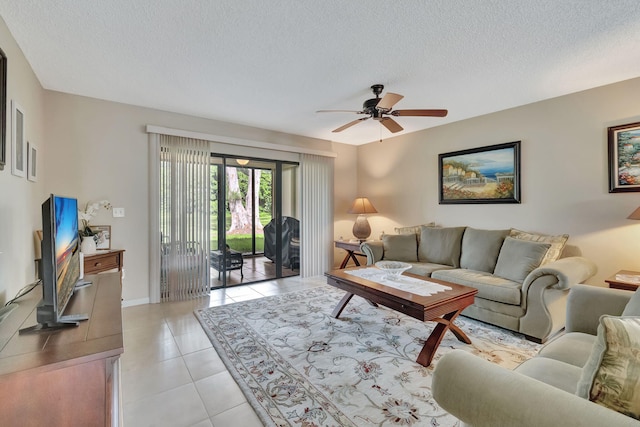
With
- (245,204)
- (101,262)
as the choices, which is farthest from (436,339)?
(245,204)

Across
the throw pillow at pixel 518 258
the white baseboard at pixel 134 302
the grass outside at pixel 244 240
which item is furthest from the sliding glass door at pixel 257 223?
the throw pillow at pixel 518 258

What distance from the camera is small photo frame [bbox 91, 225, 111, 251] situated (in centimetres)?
319

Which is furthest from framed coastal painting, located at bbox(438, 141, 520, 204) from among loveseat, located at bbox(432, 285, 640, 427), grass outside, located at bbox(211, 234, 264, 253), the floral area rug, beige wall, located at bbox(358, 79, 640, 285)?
grass outside, located at bbox(211, 234, 264, 253)

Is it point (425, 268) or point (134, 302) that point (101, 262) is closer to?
point (134, 302)

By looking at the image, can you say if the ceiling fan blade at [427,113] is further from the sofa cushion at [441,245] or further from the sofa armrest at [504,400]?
the sofa armrest at [504,400]

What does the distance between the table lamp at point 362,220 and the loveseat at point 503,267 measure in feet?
2.58

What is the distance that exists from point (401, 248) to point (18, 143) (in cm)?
405

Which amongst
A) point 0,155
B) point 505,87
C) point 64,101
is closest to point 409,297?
point 505,87

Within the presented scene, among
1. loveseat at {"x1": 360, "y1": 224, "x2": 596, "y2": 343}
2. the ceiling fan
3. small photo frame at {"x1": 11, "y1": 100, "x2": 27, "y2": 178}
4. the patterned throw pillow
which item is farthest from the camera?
the patterned throw pillow

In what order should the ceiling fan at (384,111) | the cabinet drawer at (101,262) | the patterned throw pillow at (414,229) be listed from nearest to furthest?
the ceiling fan at (384,111) → the cabinet drawer at (101,262) → the patterned throw pillow at (414,229)

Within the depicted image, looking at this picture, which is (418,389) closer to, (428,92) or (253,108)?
(428,92)

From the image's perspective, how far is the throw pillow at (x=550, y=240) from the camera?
2.86 m

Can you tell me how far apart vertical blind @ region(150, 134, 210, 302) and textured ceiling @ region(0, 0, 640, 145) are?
0.65 meters

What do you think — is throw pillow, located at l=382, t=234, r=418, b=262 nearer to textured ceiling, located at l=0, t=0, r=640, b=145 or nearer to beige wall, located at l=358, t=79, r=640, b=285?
beige wall, located at l=358, t=79, r=640, b=285
